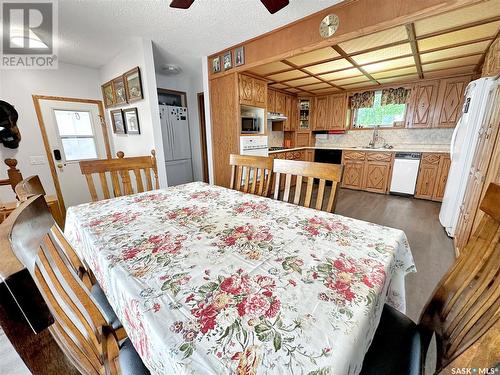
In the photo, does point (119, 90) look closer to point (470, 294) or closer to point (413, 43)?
point (413, 43)

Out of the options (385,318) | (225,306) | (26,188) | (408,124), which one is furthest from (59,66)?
(408,124)

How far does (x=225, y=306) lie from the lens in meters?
0.55

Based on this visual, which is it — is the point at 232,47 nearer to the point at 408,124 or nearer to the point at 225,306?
the point at 225,306

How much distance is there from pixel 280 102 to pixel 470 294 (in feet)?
15.0

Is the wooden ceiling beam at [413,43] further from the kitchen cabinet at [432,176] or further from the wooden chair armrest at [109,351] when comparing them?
the wooden chair armrest at [109,351]

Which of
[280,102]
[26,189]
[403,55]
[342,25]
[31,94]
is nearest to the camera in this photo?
→ [26,189]

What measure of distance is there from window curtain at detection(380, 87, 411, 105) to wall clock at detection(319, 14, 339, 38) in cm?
310

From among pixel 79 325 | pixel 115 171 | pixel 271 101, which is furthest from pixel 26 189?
pixel 271 101

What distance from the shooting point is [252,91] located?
3.23 meters

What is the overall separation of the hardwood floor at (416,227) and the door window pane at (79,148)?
14.7ft

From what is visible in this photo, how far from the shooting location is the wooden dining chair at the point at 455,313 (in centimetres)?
59

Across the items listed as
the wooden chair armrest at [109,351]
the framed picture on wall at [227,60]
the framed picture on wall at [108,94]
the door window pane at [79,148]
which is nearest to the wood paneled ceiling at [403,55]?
the framed picture on wall at [227,60]

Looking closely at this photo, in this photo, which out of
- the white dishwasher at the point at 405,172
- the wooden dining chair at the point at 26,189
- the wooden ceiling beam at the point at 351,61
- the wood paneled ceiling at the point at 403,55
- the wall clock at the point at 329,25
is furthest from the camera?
the white dishwasher at the point at 405,172

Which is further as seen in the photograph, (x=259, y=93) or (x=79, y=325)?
(x=259, y=93)
